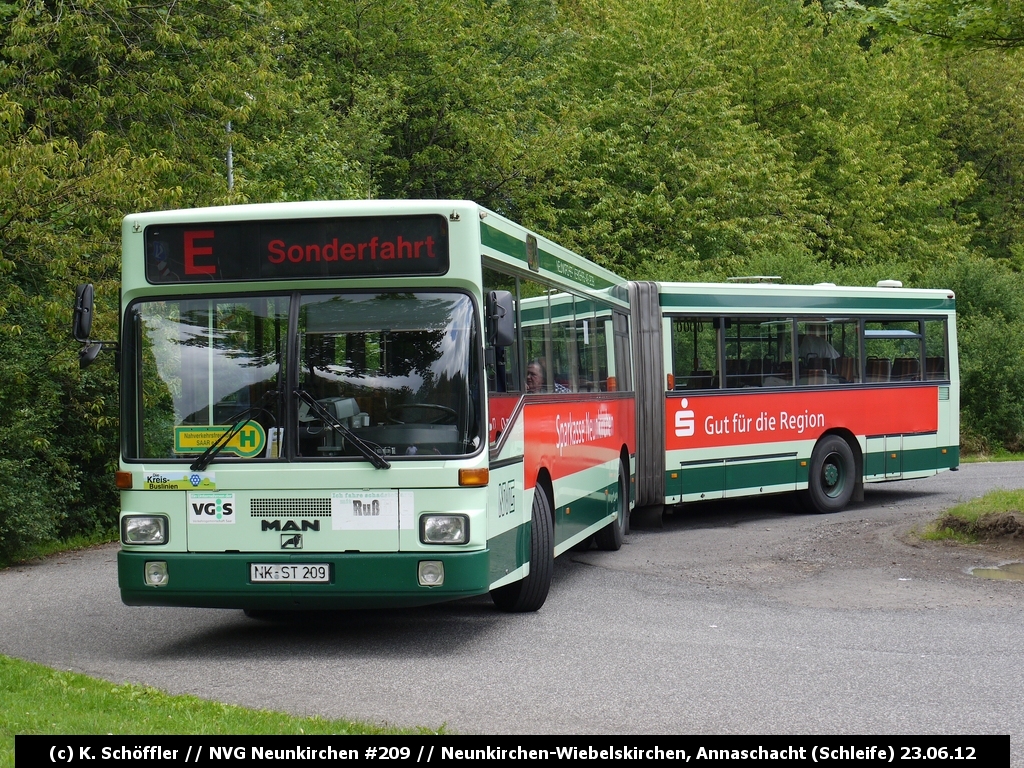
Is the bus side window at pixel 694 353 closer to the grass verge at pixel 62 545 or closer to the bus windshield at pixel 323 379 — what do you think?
the grass verge at pixel 62 545

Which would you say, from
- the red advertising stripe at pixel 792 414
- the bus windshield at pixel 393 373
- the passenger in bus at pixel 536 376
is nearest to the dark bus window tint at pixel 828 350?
the red advertising stripe at pixel 792 414

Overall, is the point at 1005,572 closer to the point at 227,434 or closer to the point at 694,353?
the point at 694,353

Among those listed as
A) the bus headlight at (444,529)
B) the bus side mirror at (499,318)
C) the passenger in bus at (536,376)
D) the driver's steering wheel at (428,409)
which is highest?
the bus side mirror at (499,318)

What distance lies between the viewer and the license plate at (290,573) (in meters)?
8.64

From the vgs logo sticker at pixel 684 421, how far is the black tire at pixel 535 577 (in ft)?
20.5

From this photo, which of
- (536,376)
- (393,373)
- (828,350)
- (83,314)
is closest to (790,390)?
(828,350)

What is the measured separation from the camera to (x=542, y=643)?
909 centimetres

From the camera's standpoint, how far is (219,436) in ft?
28.8

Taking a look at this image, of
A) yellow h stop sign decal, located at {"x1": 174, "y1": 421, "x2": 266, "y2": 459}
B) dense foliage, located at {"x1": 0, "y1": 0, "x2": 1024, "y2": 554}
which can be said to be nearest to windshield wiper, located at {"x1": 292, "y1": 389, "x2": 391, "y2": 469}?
yellow h stop sign decal, located at {"x1": 174, "y1": 421, "x2": 266, "y2": 459}

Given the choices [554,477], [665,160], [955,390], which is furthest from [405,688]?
[665,160]

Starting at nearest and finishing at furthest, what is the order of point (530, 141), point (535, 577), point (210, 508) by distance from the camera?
point (210, 508), point (535, 577), point (530, 141)

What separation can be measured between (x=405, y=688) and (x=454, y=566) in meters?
1.08

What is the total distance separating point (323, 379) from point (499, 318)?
3.95 feet

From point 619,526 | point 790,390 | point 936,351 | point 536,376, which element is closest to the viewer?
point 536,376
